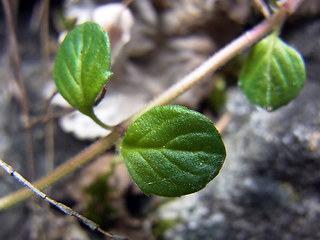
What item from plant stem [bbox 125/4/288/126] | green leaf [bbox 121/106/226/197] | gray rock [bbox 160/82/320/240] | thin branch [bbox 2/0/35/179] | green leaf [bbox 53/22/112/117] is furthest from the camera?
thin branch [bbox 2/0/35/179]

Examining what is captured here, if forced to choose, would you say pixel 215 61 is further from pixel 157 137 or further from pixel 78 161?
pixel 78 161

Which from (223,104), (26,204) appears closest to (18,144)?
(26,204)

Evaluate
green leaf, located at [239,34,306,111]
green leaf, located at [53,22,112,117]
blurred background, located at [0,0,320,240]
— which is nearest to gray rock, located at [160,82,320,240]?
blurred background, located at [0,0,320,240]

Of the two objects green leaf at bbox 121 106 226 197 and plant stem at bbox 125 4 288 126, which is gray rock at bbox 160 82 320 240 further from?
green leaf at bbox 121 106 226 197

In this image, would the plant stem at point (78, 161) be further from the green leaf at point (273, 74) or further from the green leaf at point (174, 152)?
the green leaf at point (273, 74)

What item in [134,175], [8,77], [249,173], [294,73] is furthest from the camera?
[8,77]

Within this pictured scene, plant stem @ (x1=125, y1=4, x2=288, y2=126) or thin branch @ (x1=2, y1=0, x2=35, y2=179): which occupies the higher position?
plant stem @ (x1=125, y1=4, x2=288, y2=126)

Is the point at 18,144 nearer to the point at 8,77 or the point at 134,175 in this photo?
the point at 8,77
